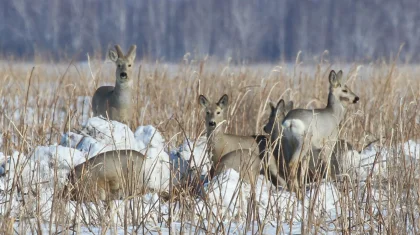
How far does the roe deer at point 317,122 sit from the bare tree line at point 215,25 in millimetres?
38157

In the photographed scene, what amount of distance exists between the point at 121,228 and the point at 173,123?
3950mm

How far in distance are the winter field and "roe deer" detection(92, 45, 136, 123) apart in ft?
0.49

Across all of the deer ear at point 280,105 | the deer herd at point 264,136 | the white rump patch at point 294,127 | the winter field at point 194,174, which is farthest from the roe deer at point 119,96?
the white rump patch at point 294,127

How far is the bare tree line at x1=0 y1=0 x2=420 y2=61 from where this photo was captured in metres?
48.7

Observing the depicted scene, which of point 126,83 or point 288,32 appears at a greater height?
point 288,32

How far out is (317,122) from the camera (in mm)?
7910

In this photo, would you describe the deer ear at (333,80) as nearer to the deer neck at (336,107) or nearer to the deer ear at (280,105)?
the deer neck at (336,107)

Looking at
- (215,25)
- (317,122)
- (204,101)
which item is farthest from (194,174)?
(215,25)

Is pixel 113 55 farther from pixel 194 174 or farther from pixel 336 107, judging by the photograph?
pixel 194 174

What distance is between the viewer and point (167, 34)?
5072 cm

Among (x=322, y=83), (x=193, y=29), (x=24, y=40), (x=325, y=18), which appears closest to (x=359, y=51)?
(x=325, y=18)

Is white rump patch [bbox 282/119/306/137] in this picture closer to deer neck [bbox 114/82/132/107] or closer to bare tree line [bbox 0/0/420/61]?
deer neck [bbox 114/82/132/107]

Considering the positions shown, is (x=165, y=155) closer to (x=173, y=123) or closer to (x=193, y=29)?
(x=173, y=123)

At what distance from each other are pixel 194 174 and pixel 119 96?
3349 mm
